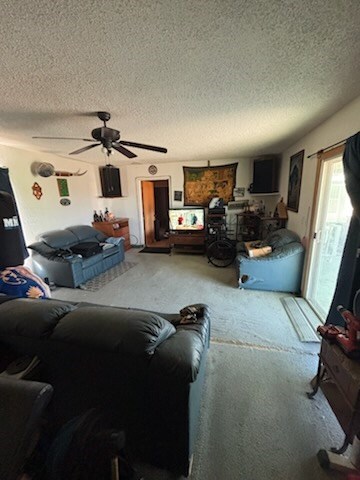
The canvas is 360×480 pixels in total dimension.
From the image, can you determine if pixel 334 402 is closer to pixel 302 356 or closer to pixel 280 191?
pixel 302 356

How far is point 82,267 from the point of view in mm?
A: 3490

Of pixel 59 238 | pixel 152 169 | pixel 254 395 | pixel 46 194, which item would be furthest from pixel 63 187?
pixel 254 395

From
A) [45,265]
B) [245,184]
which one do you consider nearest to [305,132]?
[245,184]

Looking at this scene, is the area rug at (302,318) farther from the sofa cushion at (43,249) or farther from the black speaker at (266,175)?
the sofa cushion at (43,249)

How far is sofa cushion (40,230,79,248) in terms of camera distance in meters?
3.72

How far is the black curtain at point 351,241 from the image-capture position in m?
1.54

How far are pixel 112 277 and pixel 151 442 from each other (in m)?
2.94

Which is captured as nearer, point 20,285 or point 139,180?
point 20,285

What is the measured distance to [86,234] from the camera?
444 centimetres

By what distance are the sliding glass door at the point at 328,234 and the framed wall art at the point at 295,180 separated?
69 centimetres

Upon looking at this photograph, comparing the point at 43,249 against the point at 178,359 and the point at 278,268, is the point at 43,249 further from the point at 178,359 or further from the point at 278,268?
the point at 278,268

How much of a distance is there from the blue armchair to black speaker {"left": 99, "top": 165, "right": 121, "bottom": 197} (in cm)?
361

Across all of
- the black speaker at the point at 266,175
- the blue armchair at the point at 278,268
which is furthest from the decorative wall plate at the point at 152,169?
the blue armchair at the point at 278,268

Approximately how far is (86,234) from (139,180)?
2098 mm
